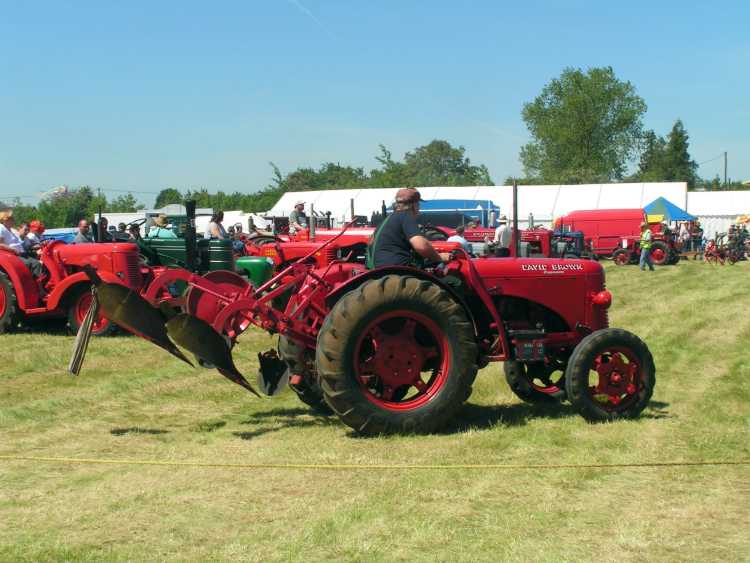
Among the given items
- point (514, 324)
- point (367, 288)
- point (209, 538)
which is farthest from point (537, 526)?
point (514, 324)

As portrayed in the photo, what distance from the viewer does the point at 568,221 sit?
34.1m

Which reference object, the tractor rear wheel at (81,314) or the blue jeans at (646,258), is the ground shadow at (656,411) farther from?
the blue jeans at (646,258)

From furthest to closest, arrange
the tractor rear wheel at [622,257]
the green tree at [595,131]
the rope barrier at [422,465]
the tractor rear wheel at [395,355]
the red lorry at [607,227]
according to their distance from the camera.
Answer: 1. the green tree at [595,131]
2. the red lorry at [607,227]
3. the tractor rear wheel at [622,257]
4. the tractor rear wheel at [395,355]
5. the rope barrier at [422,465]

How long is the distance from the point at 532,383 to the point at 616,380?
90cm

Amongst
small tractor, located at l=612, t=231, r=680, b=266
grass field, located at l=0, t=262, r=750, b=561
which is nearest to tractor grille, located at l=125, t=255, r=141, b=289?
grass field, located at l=0, t=262, r=750, b=561

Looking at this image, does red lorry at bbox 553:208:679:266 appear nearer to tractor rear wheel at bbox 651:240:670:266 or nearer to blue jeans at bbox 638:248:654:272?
tractor rear wheel at bbox 651:240:670:266

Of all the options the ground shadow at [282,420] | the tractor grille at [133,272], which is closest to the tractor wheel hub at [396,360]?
the ground shadow at [282,420]

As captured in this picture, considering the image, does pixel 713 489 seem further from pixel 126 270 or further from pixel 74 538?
pixel 126 270

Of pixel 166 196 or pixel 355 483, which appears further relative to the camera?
pixel 166 196

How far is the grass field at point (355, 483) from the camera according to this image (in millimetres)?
4055

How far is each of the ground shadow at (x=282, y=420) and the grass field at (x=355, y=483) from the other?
30 millimetres

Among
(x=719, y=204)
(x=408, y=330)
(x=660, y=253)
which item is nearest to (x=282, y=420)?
(x=408, y=330)

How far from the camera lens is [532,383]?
729 centimetres

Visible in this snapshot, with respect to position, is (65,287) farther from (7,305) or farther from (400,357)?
(400,357)
